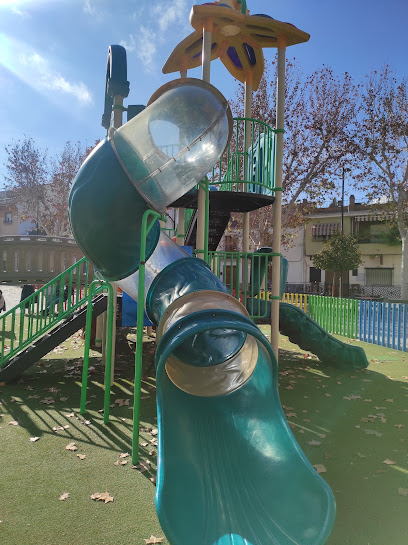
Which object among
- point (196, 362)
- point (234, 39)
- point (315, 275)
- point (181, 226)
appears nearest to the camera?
point (196, 362)

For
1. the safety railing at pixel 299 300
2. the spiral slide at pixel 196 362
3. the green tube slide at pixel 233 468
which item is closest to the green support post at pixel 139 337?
the spiral slide at pixel 196 362

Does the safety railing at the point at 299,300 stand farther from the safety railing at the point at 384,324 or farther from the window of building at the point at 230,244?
the window of building at the point at 230,244

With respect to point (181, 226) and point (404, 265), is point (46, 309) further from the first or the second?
point (404, 265)

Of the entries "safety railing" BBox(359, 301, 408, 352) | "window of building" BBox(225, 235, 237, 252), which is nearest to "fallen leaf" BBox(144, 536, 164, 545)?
"safety railing" BBox(359, 301, 408, 352)

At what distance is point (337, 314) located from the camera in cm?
1441

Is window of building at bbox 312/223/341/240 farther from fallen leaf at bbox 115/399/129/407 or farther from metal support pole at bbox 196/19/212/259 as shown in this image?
fallen leaf at bbox 115/399/129/407

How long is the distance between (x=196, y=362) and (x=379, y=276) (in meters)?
38.1

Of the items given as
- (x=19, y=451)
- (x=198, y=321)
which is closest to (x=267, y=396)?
(x=198, y=321)

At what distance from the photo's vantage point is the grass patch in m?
3.21

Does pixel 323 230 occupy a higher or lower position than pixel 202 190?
higher

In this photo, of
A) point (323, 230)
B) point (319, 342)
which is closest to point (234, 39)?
Result: point (319, 342)

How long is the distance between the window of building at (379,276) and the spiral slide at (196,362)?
37.3m

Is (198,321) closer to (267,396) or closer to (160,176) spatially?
(267,396)

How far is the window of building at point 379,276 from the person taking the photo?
1507 inches
